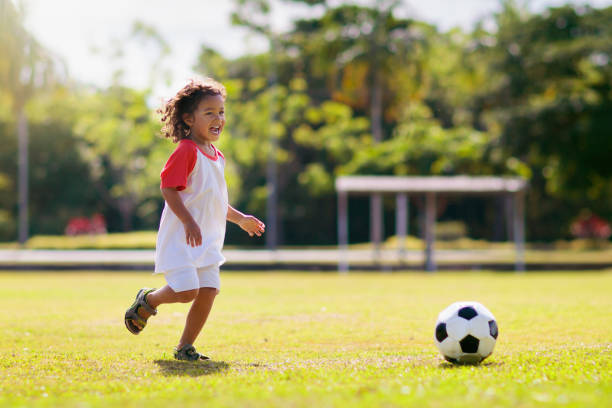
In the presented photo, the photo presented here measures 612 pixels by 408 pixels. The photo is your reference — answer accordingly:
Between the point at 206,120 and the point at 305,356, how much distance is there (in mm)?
1915

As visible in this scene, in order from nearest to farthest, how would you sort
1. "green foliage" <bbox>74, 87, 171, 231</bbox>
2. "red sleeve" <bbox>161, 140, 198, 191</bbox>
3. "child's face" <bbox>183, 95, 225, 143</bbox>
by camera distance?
"red sleeve" <bbox>161, 140, 198, 191</bbox> < "child's face" <bbox>183, 95, 225, 143</bbox> < "green foliage" <bbox>74, 87, 171, 231</bbox>

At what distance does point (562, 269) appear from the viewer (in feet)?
70.7

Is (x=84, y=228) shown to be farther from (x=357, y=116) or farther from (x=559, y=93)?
(x=559, y=93)

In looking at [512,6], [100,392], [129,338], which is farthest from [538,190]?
[100,392]

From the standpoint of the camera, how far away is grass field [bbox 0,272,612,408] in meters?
3.65

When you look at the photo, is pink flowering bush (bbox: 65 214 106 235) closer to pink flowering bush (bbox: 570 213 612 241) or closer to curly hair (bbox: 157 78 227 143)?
pink flowering bush (bbox: 570 213 612 241)

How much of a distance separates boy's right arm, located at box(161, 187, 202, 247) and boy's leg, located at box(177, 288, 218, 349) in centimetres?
46

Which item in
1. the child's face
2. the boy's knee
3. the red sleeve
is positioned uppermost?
the child's face

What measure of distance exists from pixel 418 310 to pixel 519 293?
4157 millimetres

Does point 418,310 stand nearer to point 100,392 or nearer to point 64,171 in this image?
point 100,392

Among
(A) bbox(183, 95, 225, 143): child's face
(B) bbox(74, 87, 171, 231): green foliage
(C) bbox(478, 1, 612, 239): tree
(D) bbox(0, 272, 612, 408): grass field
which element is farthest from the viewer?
(B) bbox(74, 87, 171, 231): green foliage

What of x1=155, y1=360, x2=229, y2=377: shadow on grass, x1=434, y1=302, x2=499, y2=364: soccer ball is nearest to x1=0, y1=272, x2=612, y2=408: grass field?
x1=155, y1=360, x2=229, y2=377: shadow on grass

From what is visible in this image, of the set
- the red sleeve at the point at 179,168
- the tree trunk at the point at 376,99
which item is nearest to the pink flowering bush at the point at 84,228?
the tree trunk at the point at 376,99

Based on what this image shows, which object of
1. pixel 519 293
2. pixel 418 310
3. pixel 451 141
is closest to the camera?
pixel 418 310
